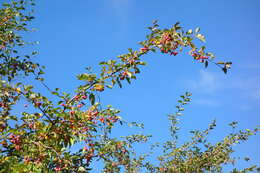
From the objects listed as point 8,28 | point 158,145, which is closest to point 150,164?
point 158,145

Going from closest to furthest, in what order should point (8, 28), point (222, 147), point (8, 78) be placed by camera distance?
point (8, 78) → point (8, 28) → point (222, 147)

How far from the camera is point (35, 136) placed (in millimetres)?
3805

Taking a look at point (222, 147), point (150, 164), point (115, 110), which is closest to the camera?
point (115, 110)

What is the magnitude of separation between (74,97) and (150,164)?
7.03 meters

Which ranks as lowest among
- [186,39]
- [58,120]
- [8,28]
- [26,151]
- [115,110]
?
[26,151]

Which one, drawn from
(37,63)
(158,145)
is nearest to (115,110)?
(37,63)

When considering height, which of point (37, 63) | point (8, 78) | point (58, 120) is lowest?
point (58, 120)

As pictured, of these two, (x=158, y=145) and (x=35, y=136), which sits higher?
(x=158, y=145)

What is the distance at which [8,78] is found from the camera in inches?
234

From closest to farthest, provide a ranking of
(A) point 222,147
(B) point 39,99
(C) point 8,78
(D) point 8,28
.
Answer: (B) point 39,99 → (C) point 8,78 → (D) point 8,28 → (A) point 222,147

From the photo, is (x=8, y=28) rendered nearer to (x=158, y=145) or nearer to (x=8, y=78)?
(x=8, y=78)

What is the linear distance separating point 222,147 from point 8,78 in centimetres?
668

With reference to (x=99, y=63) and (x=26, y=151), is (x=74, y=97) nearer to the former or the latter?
(x=99, y=63)

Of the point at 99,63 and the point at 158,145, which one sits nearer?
the point at 99,63
